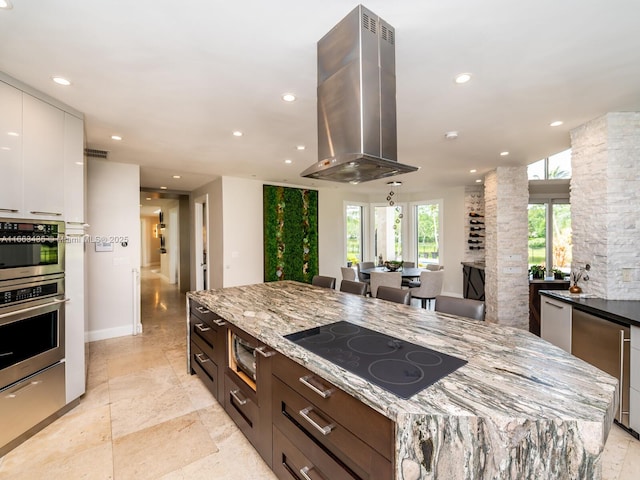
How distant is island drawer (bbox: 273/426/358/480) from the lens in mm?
1268

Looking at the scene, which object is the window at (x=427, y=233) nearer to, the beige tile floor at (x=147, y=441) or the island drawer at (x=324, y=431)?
the beige tile floor at (x=147, y=441)

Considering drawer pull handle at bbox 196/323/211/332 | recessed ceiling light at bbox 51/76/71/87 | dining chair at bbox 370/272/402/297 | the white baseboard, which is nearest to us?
recessed ceiling light at bbox 51/76/71/87

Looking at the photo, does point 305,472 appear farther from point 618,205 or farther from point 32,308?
point 618,205

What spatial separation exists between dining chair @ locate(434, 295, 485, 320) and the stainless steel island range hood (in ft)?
3.87

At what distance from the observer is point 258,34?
5.39 feet

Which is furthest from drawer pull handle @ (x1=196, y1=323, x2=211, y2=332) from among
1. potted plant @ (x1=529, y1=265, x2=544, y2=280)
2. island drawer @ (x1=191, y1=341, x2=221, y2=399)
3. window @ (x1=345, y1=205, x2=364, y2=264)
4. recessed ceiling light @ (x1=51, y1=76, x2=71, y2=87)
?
window @ (x1=345, y1=205, x2=364, y2=264)

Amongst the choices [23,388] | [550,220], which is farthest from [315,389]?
[550,220]

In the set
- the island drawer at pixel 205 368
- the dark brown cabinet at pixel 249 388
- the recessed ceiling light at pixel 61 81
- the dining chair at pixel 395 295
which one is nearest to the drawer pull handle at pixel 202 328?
the island drawer at pixel 205 368

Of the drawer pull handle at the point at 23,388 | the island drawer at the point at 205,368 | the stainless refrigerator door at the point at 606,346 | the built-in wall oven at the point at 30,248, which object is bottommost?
the island drawer at the point at 205,368

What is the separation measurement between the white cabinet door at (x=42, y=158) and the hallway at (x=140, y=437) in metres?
1.67

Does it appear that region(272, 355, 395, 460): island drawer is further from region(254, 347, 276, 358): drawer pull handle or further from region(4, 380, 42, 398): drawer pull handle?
region(4, 380, 42, 398): drawer pull handle

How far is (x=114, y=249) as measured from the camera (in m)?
4.29

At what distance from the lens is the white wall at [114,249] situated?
412cm

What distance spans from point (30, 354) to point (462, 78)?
377 centimetres
